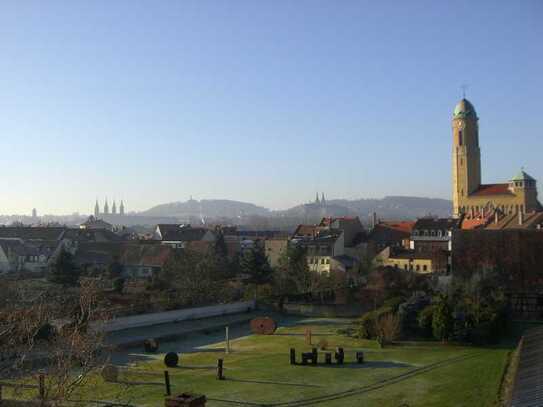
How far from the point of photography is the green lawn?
16.3 meters

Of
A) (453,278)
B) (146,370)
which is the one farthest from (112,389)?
(453,278)

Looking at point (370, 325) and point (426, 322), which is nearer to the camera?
point (426, 322)

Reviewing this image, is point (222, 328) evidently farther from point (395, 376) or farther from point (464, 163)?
point (464, 163)

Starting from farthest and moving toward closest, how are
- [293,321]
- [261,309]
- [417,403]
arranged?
[261,309], [293,321], [417,403]

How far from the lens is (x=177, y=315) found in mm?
31859

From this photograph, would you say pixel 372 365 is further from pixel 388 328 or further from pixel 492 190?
pixel 492 190

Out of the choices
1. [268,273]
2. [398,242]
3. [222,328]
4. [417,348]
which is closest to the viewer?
[417,348]

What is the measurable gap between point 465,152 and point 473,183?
5440 millimetres

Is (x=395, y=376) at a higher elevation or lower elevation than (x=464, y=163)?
lower

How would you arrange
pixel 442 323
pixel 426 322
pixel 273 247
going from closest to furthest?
pixel 442 323 < pixel 426 322 < pixel 273 247

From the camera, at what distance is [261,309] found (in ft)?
120

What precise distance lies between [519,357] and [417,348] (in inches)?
242

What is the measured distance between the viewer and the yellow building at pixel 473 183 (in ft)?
269

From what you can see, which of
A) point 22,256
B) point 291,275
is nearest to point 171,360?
point 291,275
